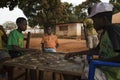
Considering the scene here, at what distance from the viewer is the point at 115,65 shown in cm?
261

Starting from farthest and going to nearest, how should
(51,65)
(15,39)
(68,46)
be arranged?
1. (68,46)
2. (15,39)
3. (51,65)

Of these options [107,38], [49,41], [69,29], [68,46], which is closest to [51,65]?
[107,38]

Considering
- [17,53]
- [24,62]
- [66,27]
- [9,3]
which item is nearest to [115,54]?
[24,62]

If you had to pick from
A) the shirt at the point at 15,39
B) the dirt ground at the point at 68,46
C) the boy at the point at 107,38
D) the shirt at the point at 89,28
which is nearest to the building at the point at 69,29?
the dirt ground at the point at 68,46

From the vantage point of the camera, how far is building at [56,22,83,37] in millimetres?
37531

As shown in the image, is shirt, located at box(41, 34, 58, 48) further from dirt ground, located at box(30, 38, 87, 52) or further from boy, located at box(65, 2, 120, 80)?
dirt ground, located at box(30, 38, 87, 52)

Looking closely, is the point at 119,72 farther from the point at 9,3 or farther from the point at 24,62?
the point at 9,3

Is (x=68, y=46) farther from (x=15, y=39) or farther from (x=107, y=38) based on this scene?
(x=107, y=38)

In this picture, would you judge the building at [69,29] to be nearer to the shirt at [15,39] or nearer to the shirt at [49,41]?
the shirt at [49,41]

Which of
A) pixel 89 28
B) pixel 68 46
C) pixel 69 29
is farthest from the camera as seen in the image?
pixel 69 29

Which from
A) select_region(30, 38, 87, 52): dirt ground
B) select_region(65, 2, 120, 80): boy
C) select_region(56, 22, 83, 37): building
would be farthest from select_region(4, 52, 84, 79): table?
select_region(56, 22, 83, 37): building

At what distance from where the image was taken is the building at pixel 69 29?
37531 mm

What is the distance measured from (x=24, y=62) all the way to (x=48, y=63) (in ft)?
1.14

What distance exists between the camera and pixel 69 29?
39.1 meters
